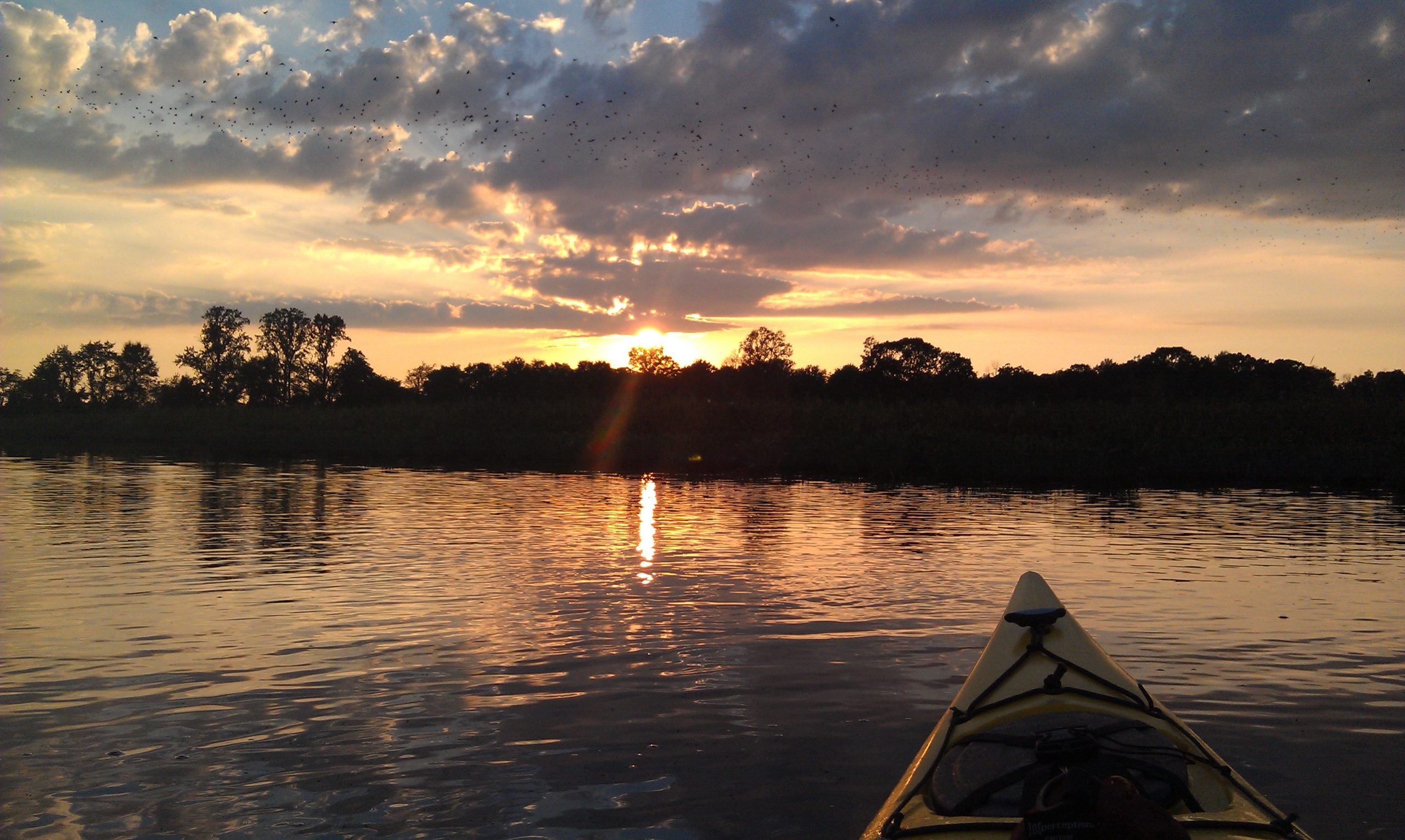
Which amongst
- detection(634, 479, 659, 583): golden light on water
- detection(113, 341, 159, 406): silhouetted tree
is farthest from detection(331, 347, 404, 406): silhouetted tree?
detection(634, 479, 659, 583): golden light on water

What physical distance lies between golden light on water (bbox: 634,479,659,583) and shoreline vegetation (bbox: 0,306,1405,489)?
6880 millimetres

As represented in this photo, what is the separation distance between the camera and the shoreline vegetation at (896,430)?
2841 cm

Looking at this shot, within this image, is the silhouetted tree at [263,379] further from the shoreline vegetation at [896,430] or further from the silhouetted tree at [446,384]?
the shoreline vegetation at [896,430]

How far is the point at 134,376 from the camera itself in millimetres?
91938

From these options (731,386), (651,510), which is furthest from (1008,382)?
(651,510)

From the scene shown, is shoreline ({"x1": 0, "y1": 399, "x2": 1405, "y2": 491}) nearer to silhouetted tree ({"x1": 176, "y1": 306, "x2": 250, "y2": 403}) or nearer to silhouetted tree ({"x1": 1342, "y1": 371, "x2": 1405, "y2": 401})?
silhouetted tree ({"x1": 1342, "y1": 371, "x2": 1405, "y2": 401})

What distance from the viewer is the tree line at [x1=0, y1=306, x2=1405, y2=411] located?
54188 mm

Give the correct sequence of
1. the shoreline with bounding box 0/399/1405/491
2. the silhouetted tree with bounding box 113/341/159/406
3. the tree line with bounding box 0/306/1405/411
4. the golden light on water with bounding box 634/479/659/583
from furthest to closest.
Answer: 1. the silhouetted tree with bounding box 113/341/159/406
2. the tree line with bounding box 0/306/1405/411
3. the shoreline with bounding box 0/399/1405/491
4. the golden light on water with bounding box 634/479/659/583

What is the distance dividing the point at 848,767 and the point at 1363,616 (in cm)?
679

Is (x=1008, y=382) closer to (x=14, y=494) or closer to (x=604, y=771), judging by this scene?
(x=14, y=494)

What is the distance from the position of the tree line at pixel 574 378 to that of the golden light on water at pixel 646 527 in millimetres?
26448

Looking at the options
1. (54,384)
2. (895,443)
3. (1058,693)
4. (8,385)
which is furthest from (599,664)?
(8,385)

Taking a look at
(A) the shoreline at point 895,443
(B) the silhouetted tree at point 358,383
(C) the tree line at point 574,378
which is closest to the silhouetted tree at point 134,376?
(C) the tree line at point 574,378

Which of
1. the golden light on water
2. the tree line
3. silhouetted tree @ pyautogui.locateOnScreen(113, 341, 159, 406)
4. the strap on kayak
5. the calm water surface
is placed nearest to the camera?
the strap on kayak
